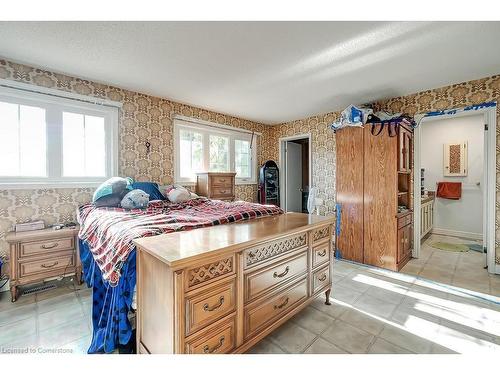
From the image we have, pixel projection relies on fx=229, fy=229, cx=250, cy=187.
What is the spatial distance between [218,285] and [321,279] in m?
1.23

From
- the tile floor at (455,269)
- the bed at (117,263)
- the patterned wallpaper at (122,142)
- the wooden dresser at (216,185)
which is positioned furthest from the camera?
the wooden dresser at (216,185)

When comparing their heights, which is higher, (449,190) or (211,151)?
(211,151)

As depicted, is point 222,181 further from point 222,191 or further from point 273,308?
point 273,308

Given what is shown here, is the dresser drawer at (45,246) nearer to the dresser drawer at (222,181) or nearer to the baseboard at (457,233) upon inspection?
the dresser drawer at (222,181)

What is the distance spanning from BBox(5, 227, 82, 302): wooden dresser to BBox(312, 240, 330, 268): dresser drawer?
2.54 metres

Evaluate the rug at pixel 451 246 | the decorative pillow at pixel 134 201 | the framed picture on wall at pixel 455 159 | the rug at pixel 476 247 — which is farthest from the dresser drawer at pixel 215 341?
the framed picture on wall at pixel 455 159

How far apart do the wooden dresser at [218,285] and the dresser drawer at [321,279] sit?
21cm

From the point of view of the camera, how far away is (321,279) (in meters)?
2.08

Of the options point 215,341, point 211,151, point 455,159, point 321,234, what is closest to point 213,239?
point 215,341

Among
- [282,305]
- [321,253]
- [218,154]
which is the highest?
[218,154]

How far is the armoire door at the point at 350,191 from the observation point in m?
3.33

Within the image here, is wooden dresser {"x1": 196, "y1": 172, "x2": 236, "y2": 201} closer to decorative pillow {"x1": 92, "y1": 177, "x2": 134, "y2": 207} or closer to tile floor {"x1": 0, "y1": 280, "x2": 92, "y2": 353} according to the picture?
decorative pillow {"x1": 92, "y1": 177, "x2": 134, "y2": 207}
